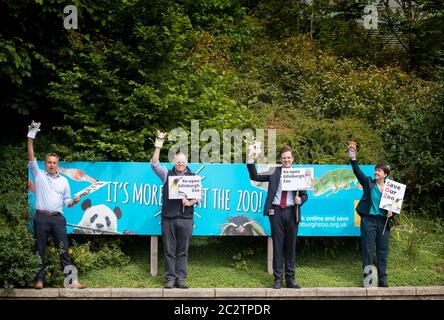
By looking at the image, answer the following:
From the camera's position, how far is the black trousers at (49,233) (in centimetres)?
918

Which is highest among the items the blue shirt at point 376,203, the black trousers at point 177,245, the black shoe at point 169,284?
the blue shirt at point 376,203

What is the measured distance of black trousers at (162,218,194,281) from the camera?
9.43 m

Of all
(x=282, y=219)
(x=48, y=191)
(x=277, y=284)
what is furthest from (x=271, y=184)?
(x=48, y=191)

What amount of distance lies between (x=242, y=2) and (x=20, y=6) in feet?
31.3

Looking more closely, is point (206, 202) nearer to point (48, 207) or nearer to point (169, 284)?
point (169, 284)

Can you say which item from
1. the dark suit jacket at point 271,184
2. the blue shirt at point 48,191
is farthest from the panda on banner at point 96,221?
the dark suit jacket at point 271,184

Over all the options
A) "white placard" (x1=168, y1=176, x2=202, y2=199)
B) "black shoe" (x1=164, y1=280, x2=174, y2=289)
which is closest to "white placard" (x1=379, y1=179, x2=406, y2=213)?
"white placard" (x1=168, y1=176, x2=202, y2=199)

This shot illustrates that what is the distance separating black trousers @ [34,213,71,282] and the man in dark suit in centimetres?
291

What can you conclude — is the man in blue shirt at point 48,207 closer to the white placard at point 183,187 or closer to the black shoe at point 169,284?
the black shoe at point 169,284

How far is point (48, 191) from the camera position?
9.30m

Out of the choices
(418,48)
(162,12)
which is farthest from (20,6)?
(418,48)

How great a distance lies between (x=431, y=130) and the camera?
12227 millimetres

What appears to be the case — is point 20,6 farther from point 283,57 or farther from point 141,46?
point 283,57

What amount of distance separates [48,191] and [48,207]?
0.23 meters
